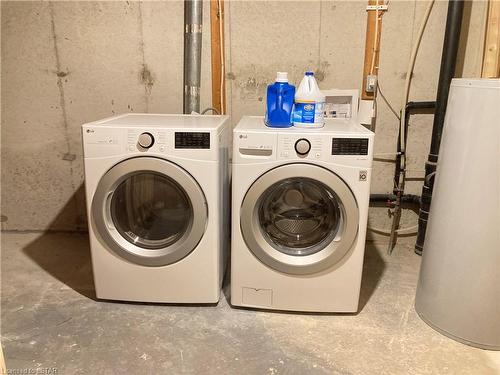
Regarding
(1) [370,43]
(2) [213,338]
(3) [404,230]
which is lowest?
(2) [213,338]

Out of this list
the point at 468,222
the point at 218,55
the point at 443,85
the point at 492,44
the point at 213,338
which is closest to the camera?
the point at 468,222

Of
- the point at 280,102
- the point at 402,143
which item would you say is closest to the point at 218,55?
the point at 280,102

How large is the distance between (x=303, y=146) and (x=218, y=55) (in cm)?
103

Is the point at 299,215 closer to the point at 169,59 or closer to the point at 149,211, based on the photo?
the point at 149,211

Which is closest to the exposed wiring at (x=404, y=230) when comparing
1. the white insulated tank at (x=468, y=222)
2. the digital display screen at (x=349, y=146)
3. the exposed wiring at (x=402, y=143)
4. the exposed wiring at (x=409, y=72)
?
the exposed wiring at (x=402, y=143)

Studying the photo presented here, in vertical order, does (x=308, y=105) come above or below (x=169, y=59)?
below

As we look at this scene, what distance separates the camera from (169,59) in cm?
251

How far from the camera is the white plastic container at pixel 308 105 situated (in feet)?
6.13

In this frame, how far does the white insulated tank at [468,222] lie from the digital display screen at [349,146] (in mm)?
349

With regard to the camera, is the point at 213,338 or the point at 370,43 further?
the point at 370,43

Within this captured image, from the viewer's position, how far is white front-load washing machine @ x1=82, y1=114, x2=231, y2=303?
1.80 metres

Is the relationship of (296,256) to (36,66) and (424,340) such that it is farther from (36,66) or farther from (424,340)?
(36,66)

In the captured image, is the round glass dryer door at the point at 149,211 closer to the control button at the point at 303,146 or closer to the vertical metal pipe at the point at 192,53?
the control button at the point at 303,146

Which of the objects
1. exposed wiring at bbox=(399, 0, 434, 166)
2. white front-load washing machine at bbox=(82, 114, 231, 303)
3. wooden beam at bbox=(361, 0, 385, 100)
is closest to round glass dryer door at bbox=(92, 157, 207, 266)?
white front-load washing machine at bbox=(82, 114, 231, 303)
